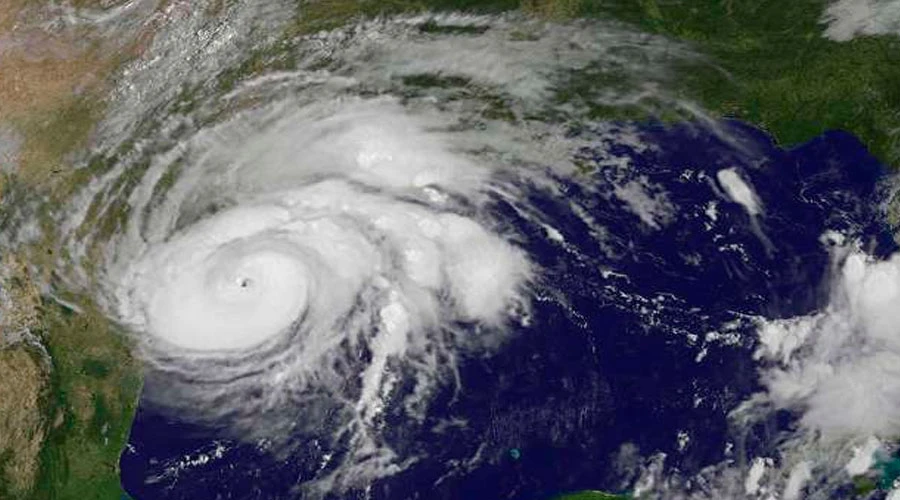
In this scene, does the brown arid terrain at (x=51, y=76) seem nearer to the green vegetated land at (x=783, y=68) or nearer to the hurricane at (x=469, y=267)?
the hurricane at (x=469, y=267)

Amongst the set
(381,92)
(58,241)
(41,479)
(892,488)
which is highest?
(381,92)

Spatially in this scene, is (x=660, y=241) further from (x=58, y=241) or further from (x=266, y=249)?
(x=58, y=241)

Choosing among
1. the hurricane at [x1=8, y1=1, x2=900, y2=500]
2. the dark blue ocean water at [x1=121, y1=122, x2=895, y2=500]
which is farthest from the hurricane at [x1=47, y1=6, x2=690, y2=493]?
the dark blue ocean water at [x1=121, y1=122, x2=895, y2=500]

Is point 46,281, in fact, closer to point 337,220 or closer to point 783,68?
point 337,220

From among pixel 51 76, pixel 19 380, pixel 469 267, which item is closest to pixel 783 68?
pixel 469 267

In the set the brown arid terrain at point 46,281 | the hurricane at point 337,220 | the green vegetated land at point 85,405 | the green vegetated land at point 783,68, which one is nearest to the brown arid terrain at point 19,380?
the brown arid terrain at point 46,281

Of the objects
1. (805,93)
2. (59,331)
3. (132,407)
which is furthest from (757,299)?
(59,331)

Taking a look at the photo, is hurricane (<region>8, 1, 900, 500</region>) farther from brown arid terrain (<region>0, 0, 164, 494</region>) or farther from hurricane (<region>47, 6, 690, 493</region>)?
brown arid terrain (<region>0, 0, 164, 494</region>)
